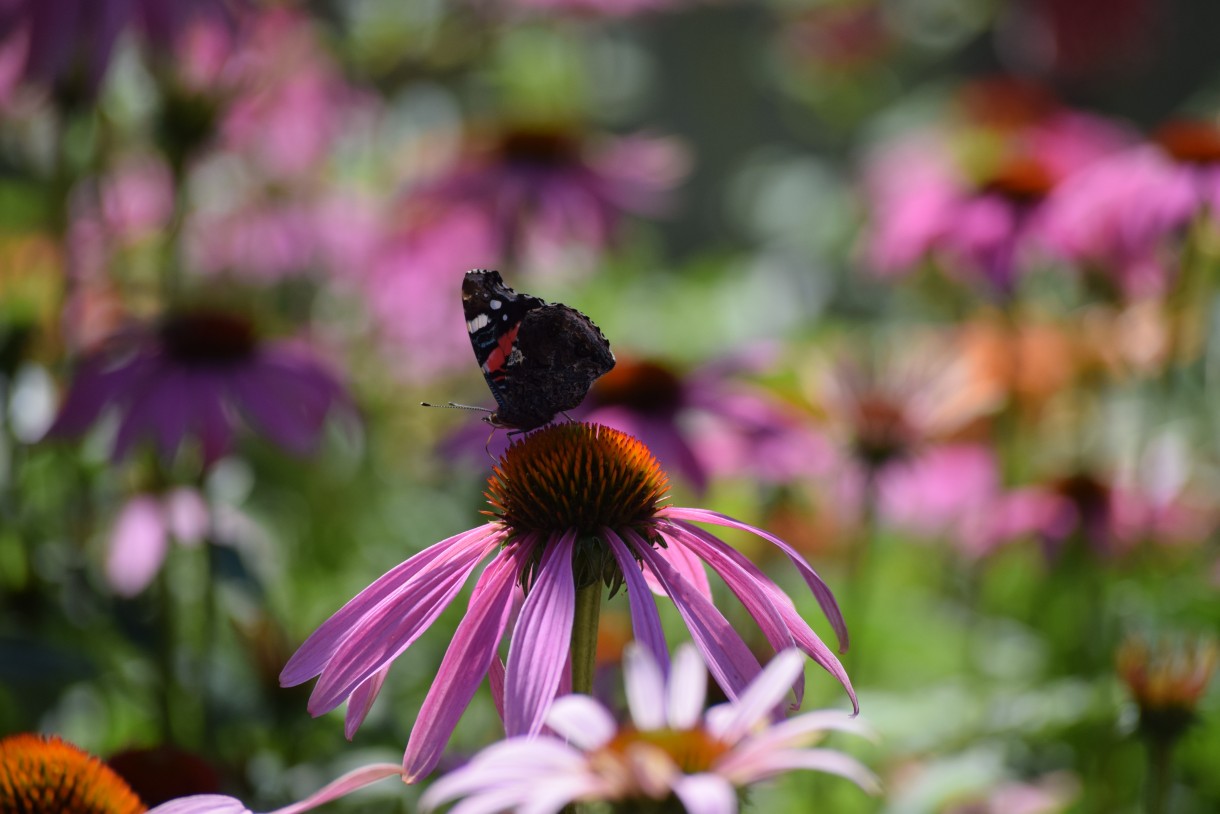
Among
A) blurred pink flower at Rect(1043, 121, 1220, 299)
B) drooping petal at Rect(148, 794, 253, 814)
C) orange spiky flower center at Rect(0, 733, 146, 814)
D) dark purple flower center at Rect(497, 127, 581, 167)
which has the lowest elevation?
drooping petal at Rect(148, 794, 253, 814)

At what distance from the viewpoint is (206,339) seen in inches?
67.3

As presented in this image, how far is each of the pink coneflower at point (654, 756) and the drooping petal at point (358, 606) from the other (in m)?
0.20

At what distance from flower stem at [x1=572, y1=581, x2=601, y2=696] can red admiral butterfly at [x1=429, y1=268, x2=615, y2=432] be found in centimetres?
25

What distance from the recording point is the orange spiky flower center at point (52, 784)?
0.81m

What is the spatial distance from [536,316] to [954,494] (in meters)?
1.43

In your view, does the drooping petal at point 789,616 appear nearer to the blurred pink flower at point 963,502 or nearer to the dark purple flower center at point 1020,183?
the blurred pink flower at point 963,502

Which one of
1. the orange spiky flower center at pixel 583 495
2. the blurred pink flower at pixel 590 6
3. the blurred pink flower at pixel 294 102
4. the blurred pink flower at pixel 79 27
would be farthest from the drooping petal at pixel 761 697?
the blurred pink flower at pixel 590 6

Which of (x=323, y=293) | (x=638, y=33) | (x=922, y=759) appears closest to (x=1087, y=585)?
(x=922, y=759)

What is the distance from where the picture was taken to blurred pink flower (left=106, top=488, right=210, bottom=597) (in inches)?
66.4

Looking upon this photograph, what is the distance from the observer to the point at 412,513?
250 centimetres

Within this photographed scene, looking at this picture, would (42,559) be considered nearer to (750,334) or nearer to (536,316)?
(536,316)

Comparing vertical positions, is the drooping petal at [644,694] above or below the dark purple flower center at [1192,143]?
below

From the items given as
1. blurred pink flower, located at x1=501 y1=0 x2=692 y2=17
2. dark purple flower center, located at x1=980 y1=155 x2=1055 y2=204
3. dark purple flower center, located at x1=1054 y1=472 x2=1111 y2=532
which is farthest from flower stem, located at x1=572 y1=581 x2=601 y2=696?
blurred pink flower, located at x1=501 y1=0 x2=692 y2=17

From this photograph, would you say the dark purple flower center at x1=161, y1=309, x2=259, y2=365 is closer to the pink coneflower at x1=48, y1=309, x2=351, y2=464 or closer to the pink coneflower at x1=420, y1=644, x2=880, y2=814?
the pink coneflower at x1=48, y1=309, x2=351, y2=464
